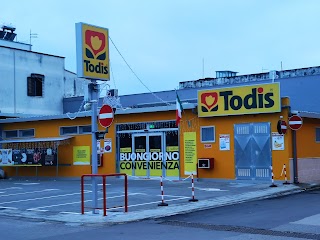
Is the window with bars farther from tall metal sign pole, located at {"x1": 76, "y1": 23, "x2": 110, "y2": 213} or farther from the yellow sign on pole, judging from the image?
tall metal sign pole, located at {"x1": 76, "y1": 23, "x2": 110, "y2": 213}

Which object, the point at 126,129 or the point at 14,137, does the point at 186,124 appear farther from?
the point at 14,137

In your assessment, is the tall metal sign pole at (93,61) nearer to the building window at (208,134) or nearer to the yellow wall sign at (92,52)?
the yellow wall sign at (92,52)

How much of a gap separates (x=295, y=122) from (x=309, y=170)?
337 centimetres

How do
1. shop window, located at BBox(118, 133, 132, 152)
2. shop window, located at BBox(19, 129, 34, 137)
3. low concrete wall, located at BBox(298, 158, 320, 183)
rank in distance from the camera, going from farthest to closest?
shop window, located at BBox(19, 129, 34, 137)
shop window, located at BBox(118, 133, 132, 152)
low concrete wall, located at BBox(298, 158, 320, 183)

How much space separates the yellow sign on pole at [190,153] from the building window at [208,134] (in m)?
0.42

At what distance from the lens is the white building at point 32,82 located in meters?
39.3

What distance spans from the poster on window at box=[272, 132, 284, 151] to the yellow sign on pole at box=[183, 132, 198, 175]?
13.3ft

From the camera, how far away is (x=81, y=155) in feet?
93.6

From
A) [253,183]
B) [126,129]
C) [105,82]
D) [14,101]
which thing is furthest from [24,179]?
[105,82]

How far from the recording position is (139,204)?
16.0m

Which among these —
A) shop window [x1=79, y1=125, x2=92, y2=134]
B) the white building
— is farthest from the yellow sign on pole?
the white building

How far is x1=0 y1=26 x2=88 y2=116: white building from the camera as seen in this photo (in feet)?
129

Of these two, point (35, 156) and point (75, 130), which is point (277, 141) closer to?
point (75, 130)

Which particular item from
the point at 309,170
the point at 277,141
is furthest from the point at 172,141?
the point at 309,170
